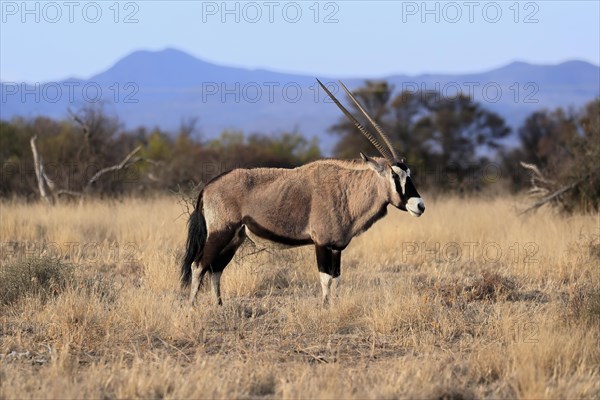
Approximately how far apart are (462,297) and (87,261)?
16.8 ft

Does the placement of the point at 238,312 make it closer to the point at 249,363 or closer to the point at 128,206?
the point at 249,363

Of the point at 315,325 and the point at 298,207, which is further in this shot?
the point at 298,207

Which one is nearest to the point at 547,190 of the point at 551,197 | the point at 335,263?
the point at 551,197

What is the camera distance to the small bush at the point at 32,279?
29.0 ft

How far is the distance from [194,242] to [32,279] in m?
1.63

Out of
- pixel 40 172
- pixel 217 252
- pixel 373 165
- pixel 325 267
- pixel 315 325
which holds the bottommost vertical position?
pixel 315 325

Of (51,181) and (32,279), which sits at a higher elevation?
(51,181)

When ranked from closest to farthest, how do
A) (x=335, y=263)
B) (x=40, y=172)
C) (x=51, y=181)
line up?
(x=335, y=263) → (x=40, y=172) → (x=51, y=181)

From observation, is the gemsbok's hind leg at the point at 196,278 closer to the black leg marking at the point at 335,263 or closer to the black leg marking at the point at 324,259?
the black leg marking at the point at 324,259

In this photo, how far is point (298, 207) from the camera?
9086 mm

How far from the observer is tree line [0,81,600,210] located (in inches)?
691

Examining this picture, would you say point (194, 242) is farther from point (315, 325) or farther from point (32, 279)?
point (315, 325)

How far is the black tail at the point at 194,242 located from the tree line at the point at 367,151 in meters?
0.92

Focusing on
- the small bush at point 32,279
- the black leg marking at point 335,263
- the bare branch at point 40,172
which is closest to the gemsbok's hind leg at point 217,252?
the black leg marking at point 335,263
